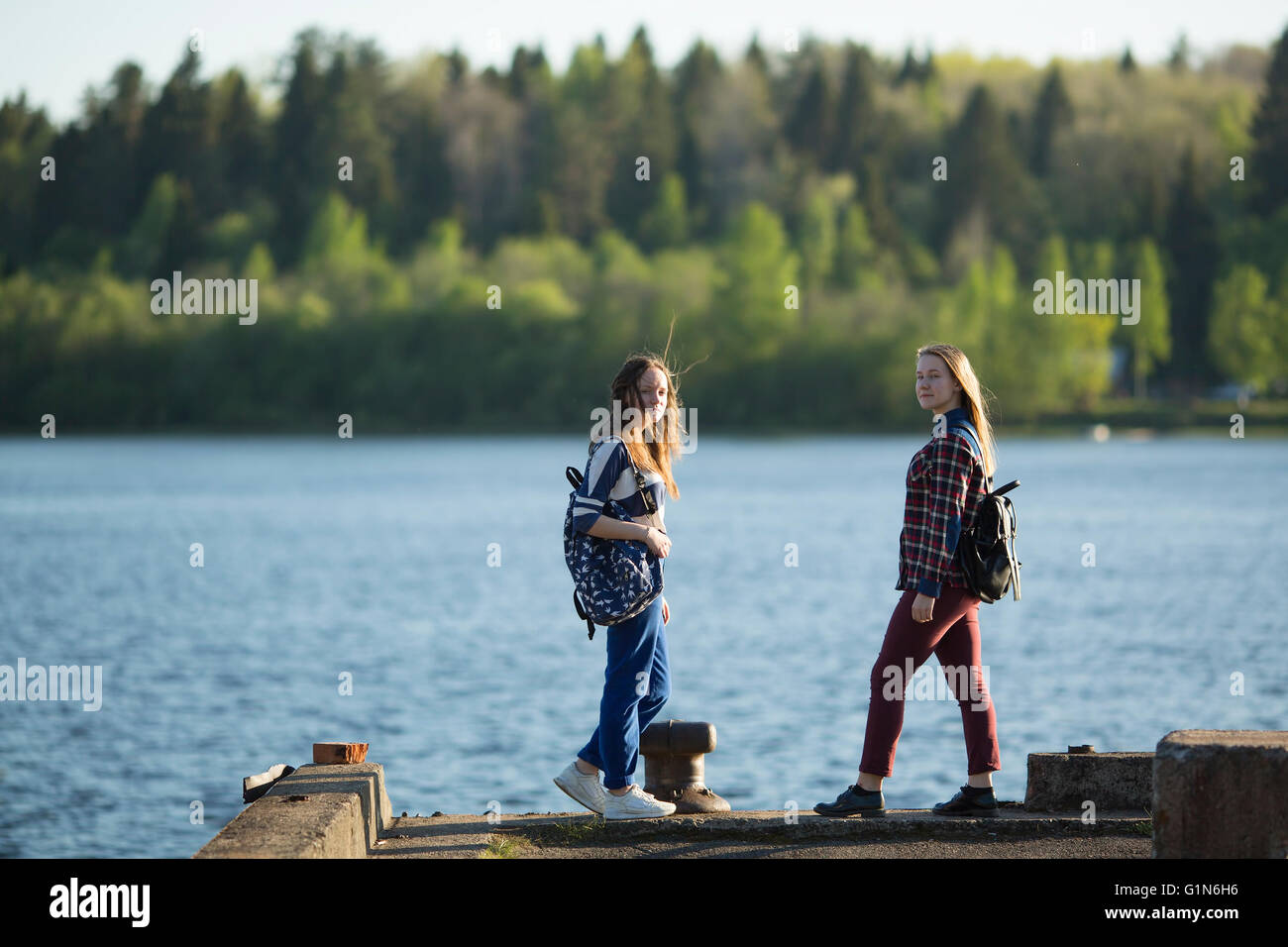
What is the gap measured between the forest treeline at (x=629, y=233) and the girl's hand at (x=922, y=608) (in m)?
83.9

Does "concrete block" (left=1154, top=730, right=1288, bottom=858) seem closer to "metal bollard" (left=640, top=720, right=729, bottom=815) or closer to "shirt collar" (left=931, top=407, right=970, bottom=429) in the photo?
"shirt collar" (left=931, top=407, right=970, bottom=429)

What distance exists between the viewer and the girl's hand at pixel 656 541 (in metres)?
6.88

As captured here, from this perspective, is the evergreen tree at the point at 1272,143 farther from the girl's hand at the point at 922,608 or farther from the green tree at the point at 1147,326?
the girl's hand at the point at 922,608

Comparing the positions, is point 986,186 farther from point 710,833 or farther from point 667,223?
point 710,833

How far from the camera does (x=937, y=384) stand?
23.1 feet

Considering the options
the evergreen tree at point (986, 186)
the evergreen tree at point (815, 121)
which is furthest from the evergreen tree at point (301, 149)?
the evergreen tree at point (986, 186)

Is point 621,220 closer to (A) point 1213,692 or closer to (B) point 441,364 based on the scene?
(B) point 441,364

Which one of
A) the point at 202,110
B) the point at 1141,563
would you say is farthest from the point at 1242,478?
the point at 202,110

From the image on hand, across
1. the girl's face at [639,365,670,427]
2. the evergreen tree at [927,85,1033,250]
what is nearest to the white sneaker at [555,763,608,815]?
the girl's face at [639,365,670,427]

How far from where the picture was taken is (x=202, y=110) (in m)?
132

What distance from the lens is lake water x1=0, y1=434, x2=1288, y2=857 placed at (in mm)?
18750

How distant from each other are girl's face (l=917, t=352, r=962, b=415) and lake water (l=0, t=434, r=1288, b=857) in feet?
27.4

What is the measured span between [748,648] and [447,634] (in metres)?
5.48

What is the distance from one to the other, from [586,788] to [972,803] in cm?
158
